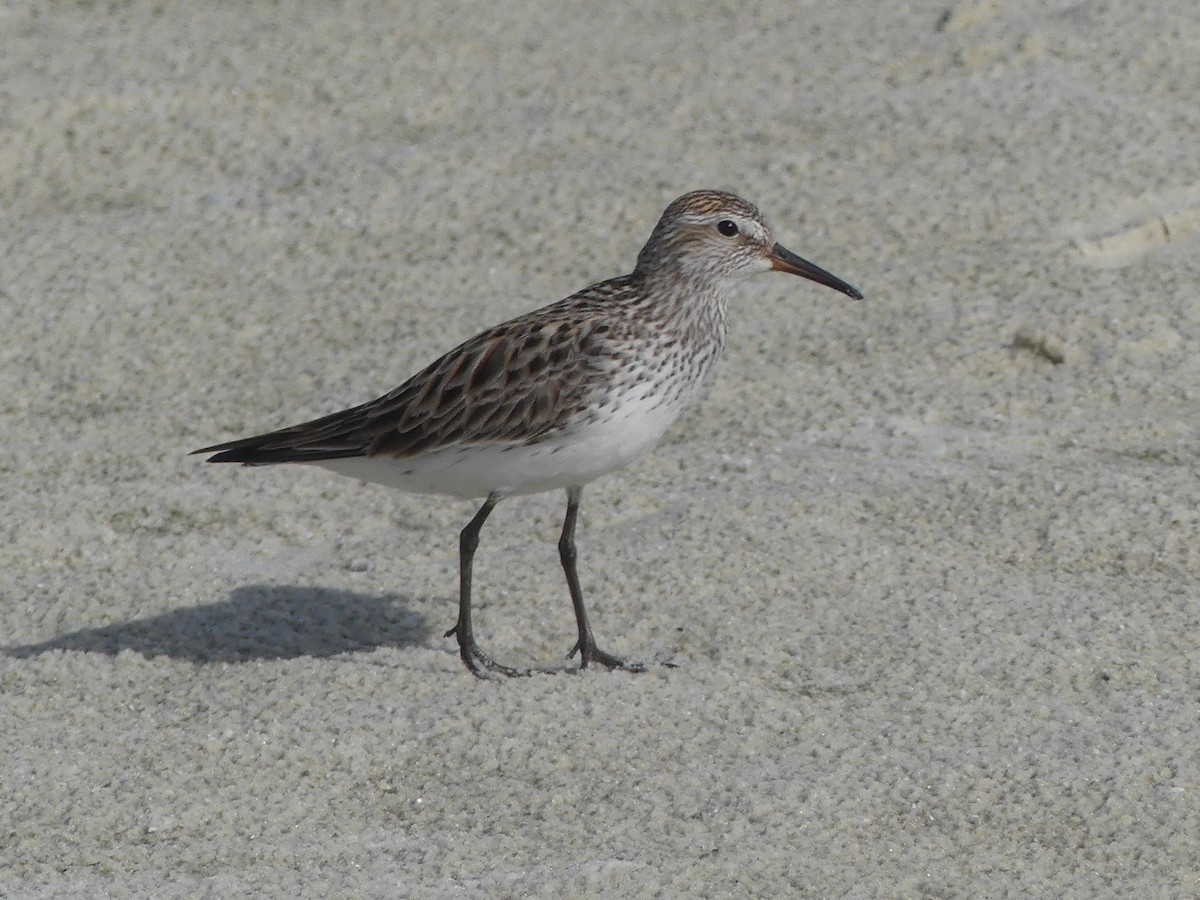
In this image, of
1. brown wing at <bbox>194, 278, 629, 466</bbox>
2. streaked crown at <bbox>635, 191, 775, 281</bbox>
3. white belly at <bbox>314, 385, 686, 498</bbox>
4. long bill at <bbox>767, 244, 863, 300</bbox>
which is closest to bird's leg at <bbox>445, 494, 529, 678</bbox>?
white belly at <bbox>314, 385, 686, 498</bbox>

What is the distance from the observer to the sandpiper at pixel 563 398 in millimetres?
5367

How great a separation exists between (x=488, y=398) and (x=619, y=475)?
4.67ft

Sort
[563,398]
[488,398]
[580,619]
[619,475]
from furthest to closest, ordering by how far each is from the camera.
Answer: [619,475] → [580,619] → [488,398] → [563,398]

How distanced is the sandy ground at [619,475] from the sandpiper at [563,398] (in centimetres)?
57

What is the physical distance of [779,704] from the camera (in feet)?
17.1

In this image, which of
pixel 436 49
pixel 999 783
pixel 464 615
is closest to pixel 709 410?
pixel 464 615

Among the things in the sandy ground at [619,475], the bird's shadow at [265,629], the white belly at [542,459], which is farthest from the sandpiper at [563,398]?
the sandy ground at [619,475]

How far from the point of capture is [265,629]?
588 centimetres

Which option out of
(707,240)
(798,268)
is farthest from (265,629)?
(798,268)

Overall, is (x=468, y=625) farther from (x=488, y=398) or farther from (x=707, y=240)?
(x=707, y=240)

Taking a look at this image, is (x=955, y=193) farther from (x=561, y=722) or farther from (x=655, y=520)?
(x=561, y=722)

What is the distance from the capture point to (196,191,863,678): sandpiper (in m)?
5.37

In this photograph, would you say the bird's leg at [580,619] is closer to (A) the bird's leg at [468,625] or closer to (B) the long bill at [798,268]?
(A) the bird's leg at [468,625]

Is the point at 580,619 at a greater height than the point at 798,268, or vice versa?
the point at 798,268
